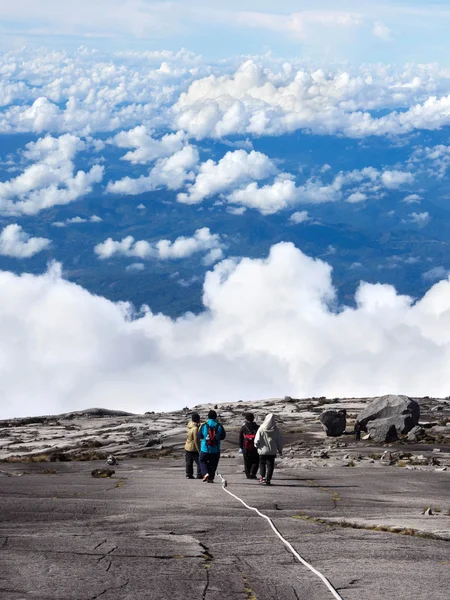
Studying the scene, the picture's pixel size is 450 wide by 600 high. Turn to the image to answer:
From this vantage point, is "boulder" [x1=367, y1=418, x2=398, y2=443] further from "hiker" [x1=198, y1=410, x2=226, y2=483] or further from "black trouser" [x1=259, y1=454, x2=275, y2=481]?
"hiker" [x1=198, y1=410, x2=226, y2=483]

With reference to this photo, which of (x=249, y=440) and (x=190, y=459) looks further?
(x=190, y=459)

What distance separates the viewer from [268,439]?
24766 millimetres

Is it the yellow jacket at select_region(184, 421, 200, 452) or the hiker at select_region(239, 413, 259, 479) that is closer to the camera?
the hiker at select_region(239, 413, 259, 479)

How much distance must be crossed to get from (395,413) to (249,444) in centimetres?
2486

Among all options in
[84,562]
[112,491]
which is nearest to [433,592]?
[84,562]

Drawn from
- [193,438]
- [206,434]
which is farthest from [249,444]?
[193,438]

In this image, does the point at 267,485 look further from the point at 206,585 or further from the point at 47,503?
the point at 206,585

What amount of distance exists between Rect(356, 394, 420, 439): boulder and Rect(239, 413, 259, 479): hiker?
845 inches

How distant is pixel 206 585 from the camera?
405 inches

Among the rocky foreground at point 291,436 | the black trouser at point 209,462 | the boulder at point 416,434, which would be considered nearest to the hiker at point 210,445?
the black trouser at point 209,462

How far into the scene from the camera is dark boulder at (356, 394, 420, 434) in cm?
A: 4759

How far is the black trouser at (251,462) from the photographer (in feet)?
88.5

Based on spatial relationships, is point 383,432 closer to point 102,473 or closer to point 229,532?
point 102,473

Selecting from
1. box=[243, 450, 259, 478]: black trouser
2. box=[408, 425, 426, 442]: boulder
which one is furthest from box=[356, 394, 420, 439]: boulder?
box=[243, 450, 259, 478]: black trouser
